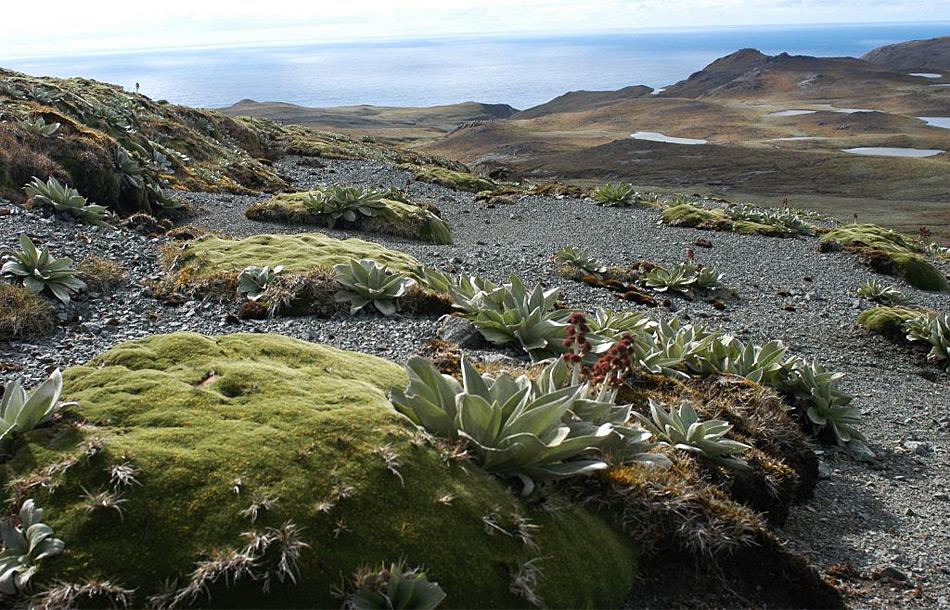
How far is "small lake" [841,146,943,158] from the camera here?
→ 7975 centimetres

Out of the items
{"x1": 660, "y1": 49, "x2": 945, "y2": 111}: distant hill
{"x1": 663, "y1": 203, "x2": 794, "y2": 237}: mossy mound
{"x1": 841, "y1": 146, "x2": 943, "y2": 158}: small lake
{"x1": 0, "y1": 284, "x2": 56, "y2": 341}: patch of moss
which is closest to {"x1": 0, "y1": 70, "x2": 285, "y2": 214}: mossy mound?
{"x1": 0, "y1": 284, "x2": 56, "y2": 341}: patch of moss

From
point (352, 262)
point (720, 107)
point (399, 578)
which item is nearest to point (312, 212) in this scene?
point (352, 262)

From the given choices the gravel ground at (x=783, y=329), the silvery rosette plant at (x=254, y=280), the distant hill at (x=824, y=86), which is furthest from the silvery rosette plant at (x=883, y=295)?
the distant hill at (x=824, y=86)

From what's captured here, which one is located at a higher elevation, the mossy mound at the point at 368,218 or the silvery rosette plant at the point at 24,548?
the silvery rosette plant at the point at 24,548

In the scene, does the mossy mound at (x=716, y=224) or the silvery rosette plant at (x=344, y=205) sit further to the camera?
the mossy mound at (x=716, y=224)

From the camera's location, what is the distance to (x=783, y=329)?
14672 mm

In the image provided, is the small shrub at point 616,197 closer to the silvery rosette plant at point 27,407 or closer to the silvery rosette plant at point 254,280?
the silvery rosette plant at point 254,280

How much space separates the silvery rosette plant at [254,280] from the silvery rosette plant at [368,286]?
1.08m

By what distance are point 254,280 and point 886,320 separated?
1274cm

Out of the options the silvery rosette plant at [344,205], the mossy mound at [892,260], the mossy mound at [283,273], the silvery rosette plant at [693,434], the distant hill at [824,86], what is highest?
the distant hill at [824,86]

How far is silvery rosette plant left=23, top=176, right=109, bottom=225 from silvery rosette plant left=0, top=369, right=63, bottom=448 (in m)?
10.5

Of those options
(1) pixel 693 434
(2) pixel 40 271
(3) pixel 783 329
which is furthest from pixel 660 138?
(1) pixel 693 434

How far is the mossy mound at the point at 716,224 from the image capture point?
25.8 m

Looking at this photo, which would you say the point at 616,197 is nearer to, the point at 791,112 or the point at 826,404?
the point at 826,404
